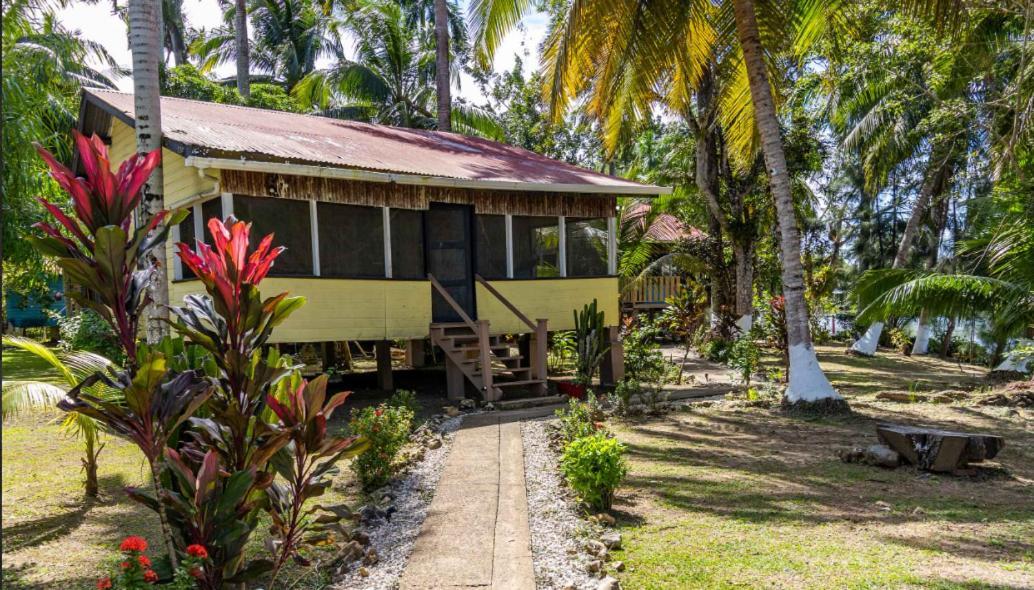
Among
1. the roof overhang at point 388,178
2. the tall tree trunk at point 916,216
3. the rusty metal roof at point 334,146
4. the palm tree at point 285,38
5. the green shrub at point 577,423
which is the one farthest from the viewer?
the palm tree at point 285,38

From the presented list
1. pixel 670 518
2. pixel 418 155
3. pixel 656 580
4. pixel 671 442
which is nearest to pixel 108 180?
pixel 656 580

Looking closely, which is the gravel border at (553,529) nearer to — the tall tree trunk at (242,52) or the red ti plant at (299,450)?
the red ti plant at (299,450)

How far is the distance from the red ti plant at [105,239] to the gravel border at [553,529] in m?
2.74

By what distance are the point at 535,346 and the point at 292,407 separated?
981cm

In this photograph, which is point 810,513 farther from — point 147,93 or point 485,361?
point 147,93

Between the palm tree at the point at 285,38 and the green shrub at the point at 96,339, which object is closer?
the green shrub at the point at 96,339

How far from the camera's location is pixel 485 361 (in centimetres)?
1142

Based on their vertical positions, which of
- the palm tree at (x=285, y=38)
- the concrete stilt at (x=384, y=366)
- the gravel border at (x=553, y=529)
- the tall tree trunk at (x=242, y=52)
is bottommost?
the gravel border at (x=553, y=529)

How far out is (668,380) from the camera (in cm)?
1404

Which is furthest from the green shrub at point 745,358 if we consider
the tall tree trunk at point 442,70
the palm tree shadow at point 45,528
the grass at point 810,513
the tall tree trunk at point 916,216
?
the tall tree trunk at point 442,70

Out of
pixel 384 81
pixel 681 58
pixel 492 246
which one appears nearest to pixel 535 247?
pixel 492 246

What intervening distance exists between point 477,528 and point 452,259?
315 inches

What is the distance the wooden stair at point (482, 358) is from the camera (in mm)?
11516

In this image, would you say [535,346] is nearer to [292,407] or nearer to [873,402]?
[873,402]
